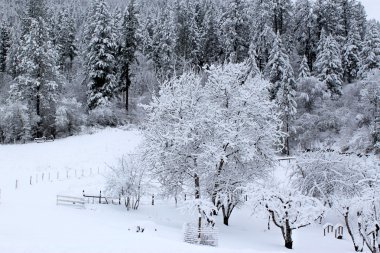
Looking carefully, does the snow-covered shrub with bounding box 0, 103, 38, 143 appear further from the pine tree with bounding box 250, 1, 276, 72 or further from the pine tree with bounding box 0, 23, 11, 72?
the pine tree with bounding box 0, 23, 11, 72

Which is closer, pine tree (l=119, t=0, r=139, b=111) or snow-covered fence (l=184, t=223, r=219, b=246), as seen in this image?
snow-covered fence (l=184, t=223, r=219, b=246)

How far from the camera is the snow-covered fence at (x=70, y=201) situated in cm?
2755

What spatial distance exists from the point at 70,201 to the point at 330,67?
→ 126 ft

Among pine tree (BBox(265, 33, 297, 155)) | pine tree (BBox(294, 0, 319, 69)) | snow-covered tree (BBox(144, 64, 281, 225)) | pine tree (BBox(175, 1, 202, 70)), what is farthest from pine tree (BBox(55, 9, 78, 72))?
snow-covered tree (BBox(144, 64, 281, 225))

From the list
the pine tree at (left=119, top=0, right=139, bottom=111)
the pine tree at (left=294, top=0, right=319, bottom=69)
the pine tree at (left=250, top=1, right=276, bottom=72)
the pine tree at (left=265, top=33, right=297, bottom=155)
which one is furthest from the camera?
the pine tree at (left=294, top=0, right=319, bottom=69)

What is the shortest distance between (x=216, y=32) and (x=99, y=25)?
753 inches

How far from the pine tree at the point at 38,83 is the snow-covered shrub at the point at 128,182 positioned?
24717 millimetres

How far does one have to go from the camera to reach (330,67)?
173 ft

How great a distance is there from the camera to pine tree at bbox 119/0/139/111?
57.8m

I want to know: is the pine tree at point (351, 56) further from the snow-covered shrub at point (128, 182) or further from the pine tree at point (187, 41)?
the snow-covered shrub at point (128, 182)

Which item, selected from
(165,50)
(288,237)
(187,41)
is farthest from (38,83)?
(288,237)

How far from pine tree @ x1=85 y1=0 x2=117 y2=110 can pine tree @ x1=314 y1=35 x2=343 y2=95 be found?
88.8 feet

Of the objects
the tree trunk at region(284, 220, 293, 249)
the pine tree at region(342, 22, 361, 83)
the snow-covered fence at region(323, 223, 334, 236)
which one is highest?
the pine tree at region(342, 22, 361, 83)

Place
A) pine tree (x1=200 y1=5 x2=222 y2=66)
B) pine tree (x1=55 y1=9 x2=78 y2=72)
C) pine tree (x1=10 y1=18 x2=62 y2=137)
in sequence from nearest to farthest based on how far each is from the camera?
pine tree (x1=10 y1=18 x2=62 y2=137), pine tree (x1=200 y1=5 x2=222 y2=66), pine tree (x1=55 y1=9 x2=78 y2=72)
